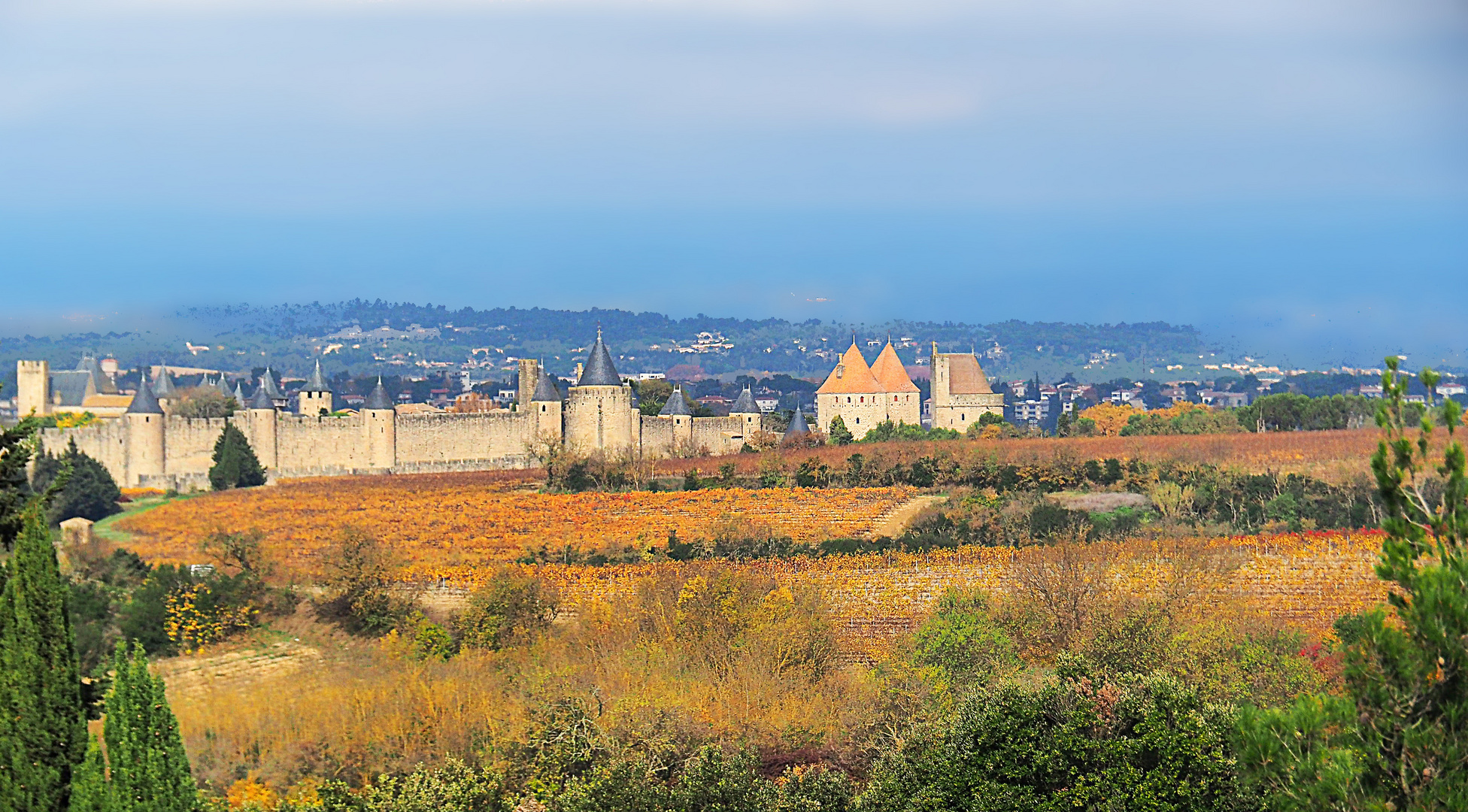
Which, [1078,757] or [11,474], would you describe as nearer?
[11,474]

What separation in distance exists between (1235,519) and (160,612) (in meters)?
16.8

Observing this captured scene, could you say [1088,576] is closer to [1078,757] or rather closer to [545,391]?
[1078,757]

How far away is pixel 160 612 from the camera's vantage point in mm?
20688

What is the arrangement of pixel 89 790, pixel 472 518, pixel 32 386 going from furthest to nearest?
1. pixel 32 386
2. pixel 472 518
3. pixel 89 790

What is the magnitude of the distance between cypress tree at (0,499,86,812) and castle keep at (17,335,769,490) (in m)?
30.0

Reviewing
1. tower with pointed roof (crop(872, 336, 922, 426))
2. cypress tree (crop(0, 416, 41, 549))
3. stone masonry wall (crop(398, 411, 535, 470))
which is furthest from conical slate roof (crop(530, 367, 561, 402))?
cypress tree (crop(0, 416, 41, 549))

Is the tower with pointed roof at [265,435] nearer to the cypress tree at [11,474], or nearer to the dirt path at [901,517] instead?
the dirt path at [901,517]

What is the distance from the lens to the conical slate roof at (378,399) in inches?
1683

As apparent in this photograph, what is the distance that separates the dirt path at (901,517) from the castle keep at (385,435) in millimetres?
12696

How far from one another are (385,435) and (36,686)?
32239 millimetres

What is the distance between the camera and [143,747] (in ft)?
37.3

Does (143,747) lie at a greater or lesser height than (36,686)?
lesser

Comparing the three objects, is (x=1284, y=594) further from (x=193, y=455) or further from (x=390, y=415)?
(x=193, y=455)

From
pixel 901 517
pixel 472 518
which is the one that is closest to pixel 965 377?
pixel 901 517
